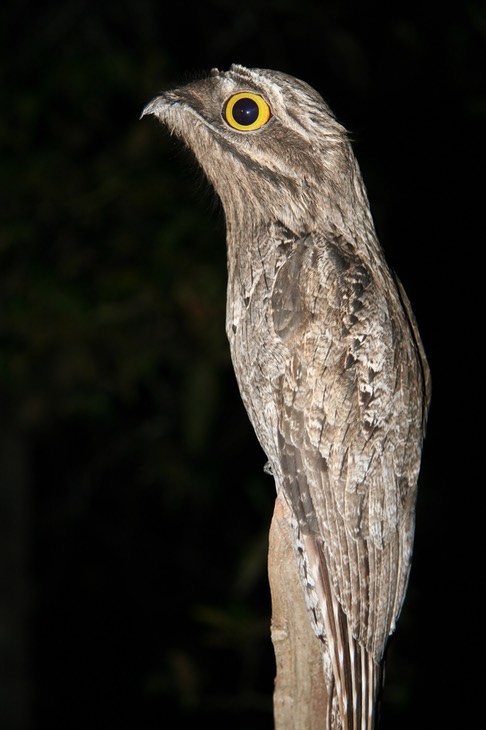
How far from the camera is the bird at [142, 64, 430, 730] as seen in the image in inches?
64.3

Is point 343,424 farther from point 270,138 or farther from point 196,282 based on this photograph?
point 196,282

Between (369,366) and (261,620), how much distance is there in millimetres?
2084

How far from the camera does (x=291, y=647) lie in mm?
1706

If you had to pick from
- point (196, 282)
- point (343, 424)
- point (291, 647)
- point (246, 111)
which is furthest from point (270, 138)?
point (196, 282)

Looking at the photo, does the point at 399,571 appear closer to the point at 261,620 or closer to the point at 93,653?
the point at 261,620

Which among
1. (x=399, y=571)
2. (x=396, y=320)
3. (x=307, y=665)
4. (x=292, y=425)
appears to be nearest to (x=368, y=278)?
(x=396, y=320)

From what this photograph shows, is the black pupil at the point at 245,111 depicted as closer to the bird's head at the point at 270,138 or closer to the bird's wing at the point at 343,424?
the bird's head at the point at 270,138

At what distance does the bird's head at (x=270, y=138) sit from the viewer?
1604mm

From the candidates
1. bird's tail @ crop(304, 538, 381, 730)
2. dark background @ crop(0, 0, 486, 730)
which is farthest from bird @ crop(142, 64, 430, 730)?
dark background @ crop(0, 0, 486, 730)

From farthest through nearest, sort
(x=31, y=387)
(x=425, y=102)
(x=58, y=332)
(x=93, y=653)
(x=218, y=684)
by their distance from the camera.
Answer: (x=93, y=653)
(x=218, y=684)
(x=31, y=387)
(x=58, y=332)
(x=425, y=102)

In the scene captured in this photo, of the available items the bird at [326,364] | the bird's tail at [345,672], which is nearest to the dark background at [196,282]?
the bird at [326,364]

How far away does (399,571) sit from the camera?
1716mm

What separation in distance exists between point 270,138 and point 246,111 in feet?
0.23

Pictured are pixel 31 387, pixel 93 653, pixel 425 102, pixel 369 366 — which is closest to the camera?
pixel 369 366
